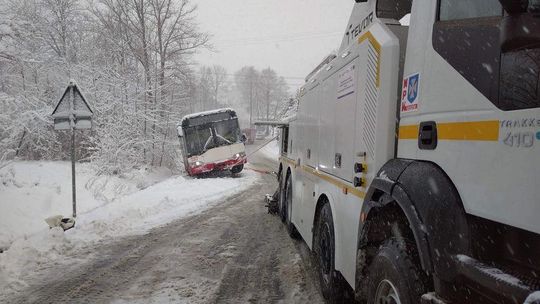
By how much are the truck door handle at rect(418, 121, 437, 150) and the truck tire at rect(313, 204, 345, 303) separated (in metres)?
1.85

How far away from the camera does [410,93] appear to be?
2.59m

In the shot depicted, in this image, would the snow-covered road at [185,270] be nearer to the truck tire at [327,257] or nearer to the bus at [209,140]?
the truck tire at [327,257]

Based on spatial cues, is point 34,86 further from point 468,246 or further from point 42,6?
point 468,246

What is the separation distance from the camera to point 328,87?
453cm

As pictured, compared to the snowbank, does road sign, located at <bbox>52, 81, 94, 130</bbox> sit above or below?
above

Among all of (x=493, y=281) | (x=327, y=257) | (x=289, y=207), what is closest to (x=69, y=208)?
(x=289, y=207)

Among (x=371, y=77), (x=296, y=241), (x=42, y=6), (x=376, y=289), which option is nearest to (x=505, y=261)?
(x=376, y=289)

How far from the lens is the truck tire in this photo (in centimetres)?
392

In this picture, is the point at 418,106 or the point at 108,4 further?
the point at 108,4

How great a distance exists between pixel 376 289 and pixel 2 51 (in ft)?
53.2

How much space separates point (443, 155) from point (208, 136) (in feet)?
55.3

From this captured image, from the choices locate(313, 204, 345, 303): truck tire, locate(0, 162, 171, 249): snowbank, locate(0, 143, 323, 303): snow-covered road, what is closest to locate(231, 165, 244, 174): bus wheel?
locate(0, 162, 171, 249): snowbank

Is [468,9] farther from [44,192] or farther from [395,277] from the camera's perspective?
[44,192]

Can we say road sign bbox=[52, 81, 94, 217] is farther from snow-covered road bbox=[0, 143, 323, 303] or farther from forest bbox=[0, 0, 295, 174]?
forest bbox=[0, 0, 295, 174]
